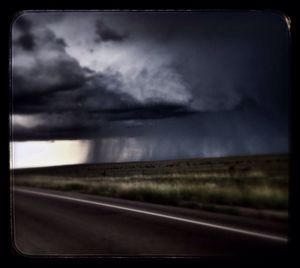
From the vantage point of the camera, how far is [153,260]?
518 cm

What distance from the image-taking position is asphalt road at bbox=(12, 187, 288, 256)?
19.6 ft

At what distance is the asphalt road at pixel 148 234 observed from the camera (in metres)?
5.99

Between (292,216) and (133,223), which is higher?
(292,216)

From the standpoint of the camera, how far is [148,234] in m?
7.21

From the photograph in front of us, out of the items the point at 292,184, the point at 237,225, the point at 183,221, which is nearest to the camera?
the point at 292,184

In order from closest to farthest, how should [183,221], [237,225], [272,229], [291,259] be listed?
[291,259]
[272,229]
[237,225]
[183,221]

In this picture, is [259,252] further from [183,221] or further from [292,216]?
[183,221]

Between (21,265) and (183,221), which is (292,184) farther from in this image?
(21,265)

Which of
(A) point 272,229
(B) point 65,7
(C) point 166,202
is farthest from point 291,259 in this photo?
(C) point 166,202

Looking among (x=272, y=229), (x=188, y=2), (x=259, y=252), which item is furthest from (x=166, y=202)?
(x=188, y=2)

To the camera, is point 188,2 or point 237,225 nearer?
point 188,2

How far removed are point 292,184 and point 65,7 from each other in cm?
441

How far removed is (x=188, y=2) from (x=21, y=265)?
4.61 metres

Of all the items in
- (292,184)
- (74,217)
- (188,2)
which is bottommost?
(74,217)
